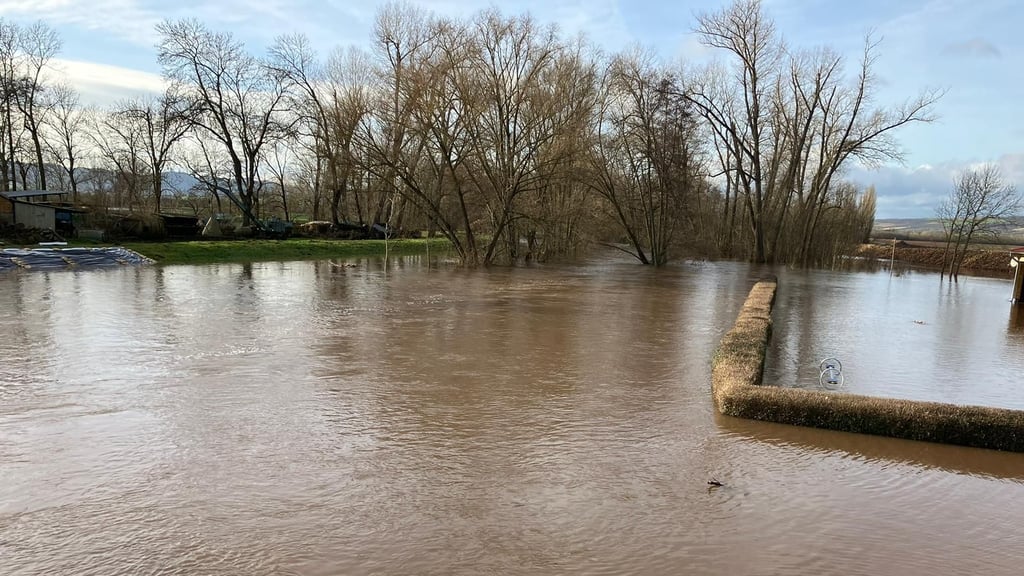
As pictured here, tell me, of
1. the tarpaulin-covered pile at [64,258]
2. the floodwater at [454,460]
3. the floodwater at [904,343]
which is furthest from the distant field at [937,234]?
the tarpaulin-covered pile at [64,258]

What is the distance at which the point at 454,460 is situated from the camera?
600cm

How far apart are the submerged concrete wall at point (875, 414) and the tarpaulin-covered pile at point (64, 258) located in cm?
2226

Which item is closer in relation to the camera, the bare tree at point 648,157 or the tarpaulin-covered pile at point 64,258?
the tarpaulin-covered pile at point 64,258

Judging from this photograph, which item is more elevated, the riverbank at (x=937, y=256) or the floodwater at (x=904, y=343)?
the riverbank at (x=937, y=256)

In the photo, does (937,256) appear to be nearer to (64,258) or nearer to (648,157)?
(648,157)

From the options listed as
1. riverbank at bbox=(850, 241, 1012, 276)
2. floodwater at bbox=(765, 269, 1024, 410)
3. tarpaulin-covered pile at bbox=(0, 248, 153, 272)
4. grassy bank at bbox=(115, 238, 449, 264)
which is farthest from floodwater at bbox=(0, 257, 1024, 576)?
riverbank at bbox=(850, 241, 1012, 276)

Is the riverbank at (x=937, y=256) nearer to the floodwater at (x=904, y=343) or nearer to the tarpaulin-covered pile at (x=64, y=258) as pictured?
the floodwater at (x=904, y=343)

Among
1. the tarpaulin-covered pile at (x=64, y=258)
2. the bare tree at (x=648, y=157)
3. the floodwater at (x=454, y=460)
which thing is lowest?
the floodwater at (x=454, y=460)

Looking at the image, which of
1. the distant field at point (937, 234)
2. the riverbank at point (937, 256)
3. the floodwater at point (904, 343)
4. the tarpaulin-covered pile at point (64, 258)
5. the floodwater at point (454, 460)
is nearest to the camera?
the floodwater at point (454, 460)

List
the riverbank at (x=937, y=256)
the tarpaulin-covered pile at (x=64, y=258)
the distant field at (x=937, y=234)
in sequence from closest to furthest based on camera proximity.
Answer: the tarpaulin-covered pile at (x=64, y=258) < the distant field at (x=937, y=234) < the riverbank at (x=937, y=256)

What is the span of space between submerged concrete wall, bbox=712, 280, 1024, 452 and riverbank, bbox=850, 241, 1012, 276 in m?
37.7

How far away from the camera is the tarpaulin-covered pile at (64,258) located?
20781 millimetres

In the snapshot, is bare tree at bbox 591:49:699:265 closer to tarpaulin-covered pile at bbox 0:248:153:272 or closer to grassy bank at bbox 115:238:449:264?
grassy bank at bbox 115:238:449:264

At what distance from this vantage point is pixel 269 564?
417cm
